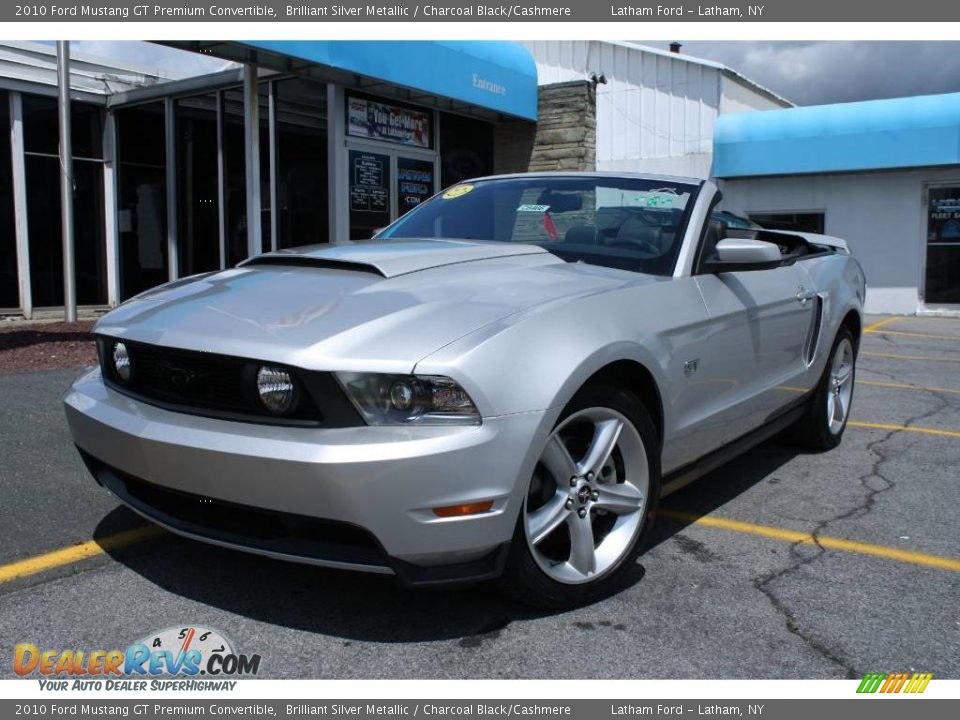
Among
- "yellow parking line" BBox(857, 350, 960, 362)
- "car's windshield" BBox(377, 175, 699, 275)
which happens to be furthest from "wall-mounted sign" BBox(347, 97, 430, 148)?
"car's windshield" BBox(377, 175, 699, 275)

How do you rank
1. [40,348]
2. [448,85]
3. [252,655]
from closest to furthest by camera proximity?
[252,655] → [40,348] → [448,85]

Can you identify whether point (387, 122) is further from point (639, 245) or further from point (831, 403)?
point (639, 245)

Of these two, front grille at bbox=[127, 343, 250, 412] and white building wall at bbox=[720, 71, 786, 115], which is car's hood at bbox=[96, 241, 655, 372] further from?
white building wall at bbox=[720, 71, 786, 115]

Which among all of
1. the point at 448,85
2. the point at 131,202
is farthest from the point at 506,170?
the point at 131,202

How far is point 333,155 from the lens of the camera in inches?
443

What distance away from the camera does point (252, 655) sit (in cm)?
252

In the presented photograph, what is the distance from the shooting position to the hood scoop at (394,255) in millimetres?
3176

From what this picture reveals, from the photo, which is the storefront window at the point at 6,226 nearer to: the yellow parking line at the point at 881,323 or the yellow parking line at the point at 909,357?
the yellow parking line at the point at 909,357

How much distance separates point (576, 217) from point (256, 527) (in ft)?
6.98

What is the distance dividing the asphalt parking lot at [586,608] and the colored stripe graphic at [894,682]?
33 millimetres

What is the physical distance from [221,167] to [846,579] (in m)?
10.9
